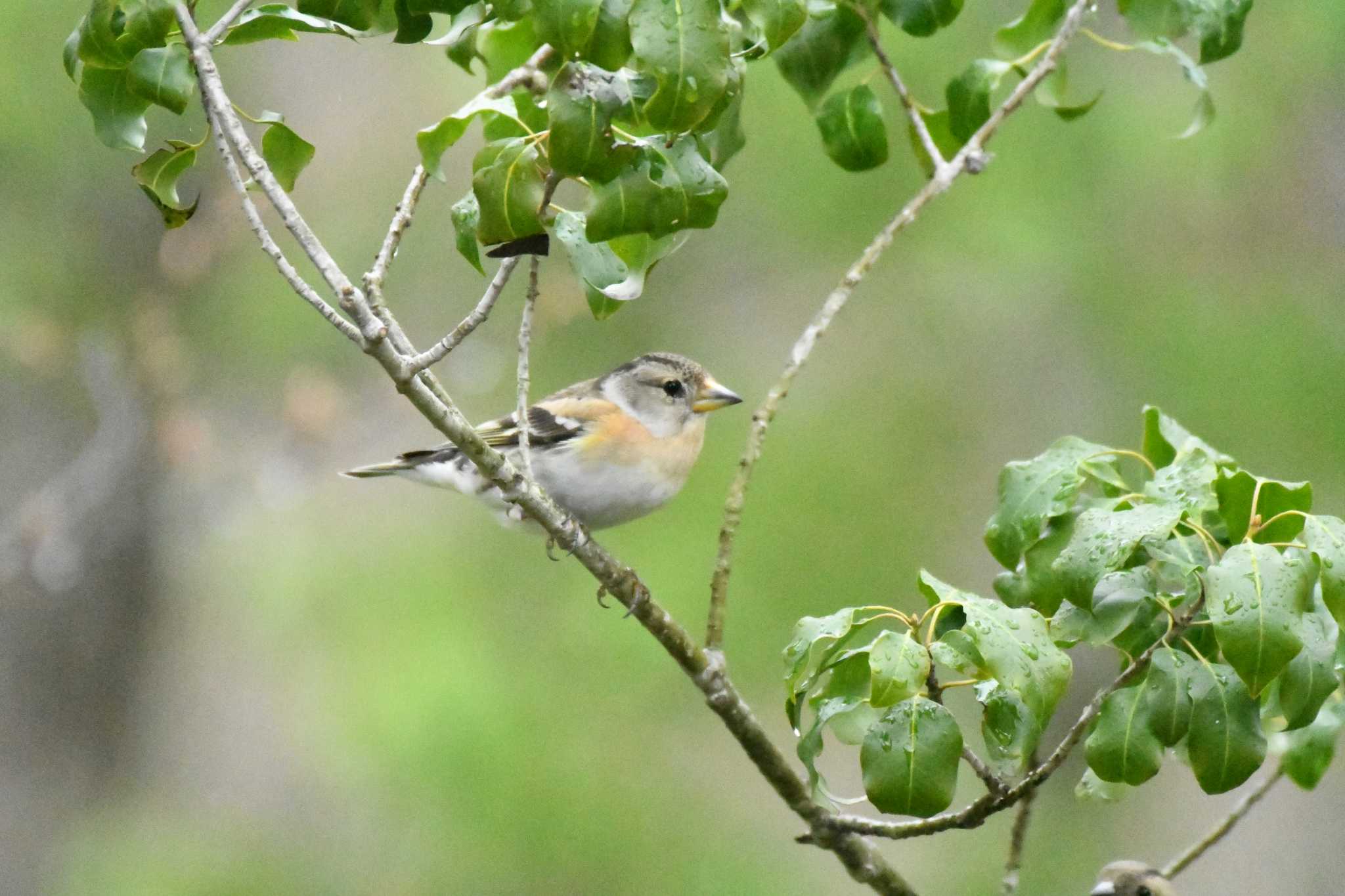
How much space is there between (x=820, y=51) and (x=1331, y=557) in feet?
4.58

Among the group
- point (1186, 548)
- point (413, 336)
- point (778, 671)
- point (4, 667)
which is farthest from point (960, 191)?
point (4, 667)

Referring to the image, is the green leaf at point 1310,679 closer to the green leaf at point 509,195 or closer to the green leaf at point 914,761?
the green leaf at point 914,761

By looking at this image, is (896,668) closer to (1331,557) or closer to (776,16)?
→ (1331,557)

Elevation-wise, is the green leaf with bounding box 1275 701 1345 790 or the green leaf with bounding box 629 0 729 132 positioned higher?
the green leaf with bounding box 629 0 729 132

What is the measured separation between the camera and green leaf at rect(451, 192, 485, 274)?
229 cm

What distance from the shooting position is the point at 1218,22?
2471mm

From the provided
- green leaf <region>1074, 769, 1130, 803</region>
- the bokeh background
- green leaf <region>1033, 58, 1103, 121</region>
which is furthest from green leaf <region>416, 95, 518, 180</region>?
the bokeh background

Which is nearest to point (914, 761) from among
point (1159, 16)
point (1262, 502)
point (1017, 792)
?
point (1017, 792)

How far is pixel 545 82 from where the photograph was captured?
2.61 m

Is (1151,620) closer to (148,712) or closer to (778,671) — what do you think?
(778,671)

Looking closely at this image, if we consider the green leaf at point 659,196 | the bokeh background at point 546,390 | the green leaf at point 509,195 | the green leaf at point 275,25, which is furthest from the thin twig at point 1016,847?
the bokeh background at point 546,390

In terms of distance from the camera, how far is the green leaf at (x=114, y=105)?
2146 mm

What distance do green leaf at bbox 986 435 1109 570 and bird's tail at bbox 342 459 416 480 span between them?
2.55 metres

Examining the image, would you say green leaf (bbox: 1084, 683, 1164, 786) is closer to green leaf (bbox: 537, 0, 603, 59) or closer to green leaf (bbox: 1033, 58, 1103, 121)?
green leaf (bbox: 537, 0, 603, 59)
